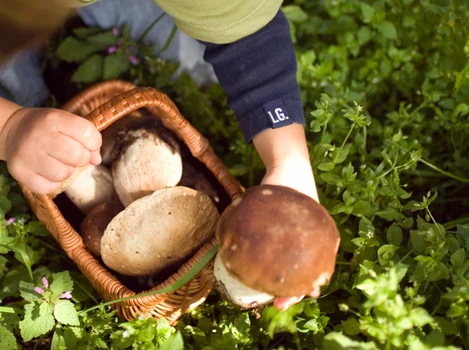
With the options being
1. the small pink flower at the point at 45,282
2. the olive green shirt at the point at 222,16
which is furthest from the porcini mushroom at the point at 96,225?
the olive green shirt at the point at 222,16

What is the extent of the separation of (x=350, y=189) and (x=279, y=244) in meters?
0.50

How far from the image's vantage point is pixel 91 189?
1.50 meters

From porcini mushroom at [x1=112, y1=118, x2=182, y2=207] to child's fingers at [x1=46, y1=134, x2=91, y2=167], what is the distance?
0.81 ft

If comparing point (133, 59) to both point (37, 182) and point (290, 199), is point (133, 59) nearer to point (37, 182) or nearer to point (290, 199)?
point (37, 182)

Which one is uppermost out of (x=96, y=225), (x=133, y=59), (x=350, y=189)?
(x=133, y=59)

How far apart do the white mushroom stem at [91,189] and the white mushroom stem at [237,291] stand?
0.48 metres

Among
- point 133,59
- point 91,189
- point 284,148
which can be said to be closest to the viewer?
point 284,148

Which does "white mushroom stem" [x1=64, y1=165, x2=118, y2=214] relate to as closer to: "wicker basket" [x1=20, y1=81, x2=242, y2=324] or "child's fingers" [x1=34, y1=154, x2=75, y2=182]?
"wicker basket" [x1=20, y1=81, x2=242, y2=324]

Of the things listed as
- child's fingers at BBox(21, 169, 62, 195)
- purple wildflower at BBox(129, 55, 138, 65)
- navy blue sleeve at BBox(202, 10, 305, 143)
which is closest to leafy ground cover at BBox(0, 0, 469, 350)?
purple wildflower at BBox(129, 55, 138, 65)

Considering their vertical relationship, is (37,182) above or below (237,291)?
above

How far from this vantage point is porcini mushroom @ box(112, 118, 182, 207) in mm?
1386

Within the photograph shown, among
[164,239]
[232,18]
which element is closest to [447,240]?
[164,239]

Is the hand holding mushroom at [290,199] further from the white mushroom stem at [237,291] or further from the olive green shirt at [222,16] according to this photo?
the olive green shirt at [222,16]

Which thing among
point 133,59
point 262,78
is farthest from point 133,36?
point 262,78
